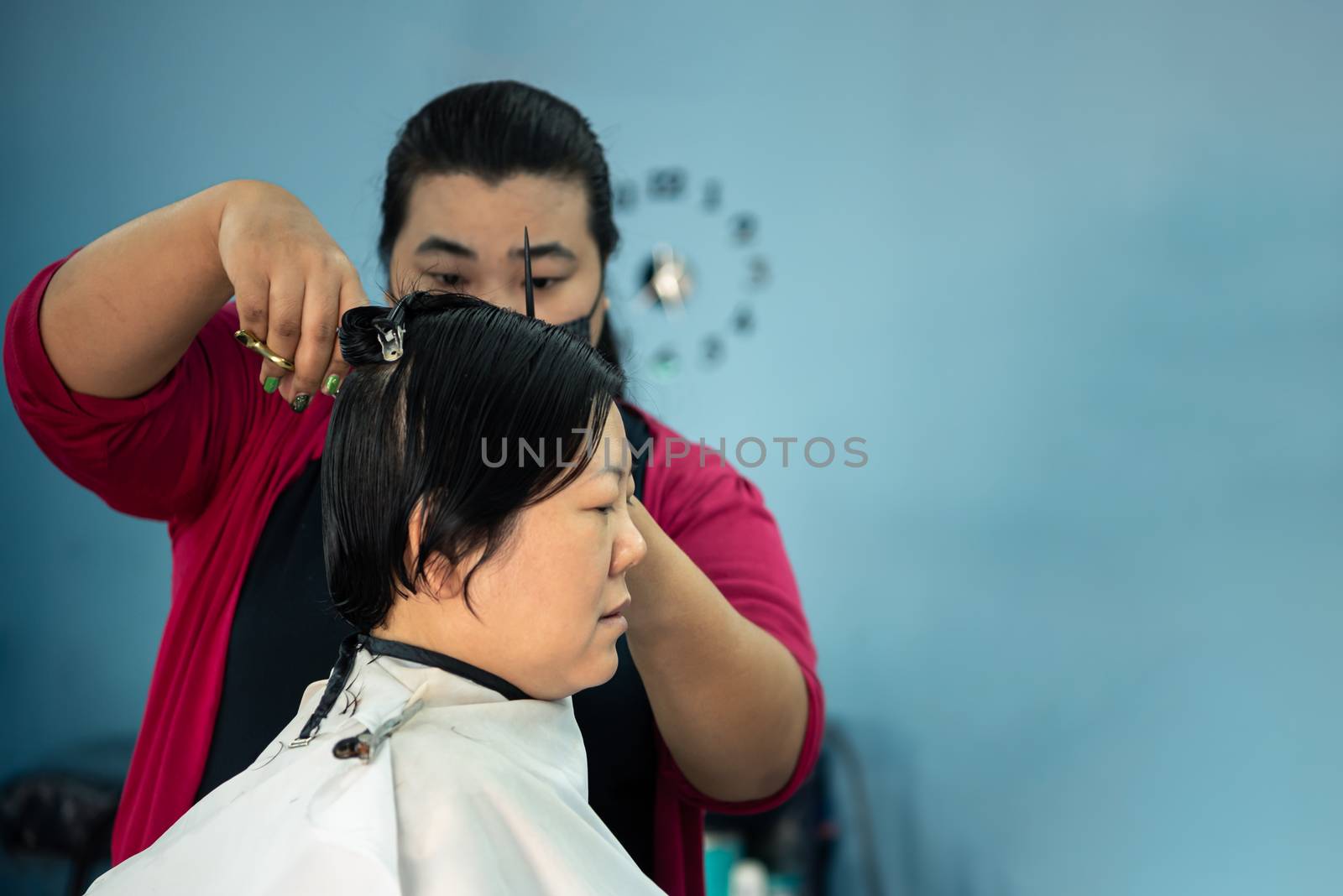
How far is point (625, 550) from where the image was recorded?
967 mm

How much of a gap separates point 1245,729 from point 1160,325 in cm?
84

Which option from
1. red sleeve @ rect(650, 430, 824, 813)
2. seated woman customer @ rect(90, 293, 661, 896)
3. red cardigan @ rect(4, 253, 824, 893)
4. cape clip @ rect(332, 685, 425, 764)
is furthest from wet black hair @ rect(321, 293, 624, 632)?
red sleeve @ rect(650, 430, 824, 813)

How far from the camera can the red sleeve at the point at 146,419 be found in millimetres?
1075

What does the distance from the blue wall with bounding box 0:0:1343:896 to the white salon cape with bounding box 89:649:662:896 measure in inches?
58.2

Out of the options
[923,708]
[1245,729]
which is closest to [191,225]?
[1245,729]

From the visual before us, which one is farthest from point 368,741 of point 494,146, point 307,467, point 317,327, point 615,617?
point 494,146

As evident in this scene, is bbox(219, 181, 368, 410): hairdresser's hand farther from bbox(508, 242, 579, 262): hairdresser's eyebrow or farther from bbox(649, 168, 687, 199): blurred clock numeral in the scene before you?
bbox(649, 168, 687, 199): blurred clock numeral

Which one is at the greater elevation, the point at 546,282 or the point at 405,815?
the point at 546,282

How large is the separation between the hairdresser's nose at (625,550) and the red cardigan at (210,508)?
318 millimetres

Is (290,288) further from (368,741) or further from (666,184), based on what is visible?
(666,184)

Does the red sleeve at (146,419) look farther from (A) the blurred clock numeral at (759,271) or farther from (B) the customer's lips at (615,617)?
(A) the blurred clock numeral at (759,271)

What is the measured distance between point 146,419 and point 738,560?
65 centimetres

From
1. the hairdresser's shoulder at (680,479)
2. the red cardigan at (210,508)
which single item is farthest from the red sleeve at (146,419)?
the hairdresser's shoulder at (680,479)

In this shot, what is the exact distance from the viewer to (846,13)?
3.16m
